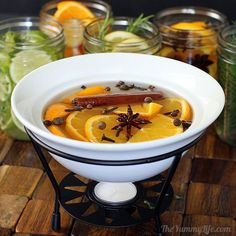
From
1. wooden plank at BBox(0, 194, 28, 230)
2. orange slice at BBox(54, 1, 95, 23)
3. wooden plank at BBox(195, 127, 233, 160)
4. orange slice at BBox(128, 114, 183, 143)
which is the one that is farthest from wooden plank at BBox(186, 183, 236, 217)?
orange slice at BBox(54, 1, 95, 23)

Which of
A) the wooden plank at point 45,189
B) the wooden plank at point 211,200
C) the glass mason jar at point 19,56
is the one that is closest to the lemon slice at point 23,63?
the glass mason jar at point 19,56

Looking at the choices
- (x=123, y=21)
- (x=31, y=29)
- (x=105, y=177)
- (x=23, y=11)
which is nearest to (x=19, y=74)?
(x=31, y=29)

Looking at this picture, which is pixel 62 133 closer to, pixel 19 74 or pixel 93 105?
pixel 93 105

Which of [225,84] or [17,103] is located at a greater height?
[17,103]

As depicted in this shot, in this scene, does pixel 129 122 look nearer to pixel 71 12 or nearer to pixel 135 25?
pixel 135 25

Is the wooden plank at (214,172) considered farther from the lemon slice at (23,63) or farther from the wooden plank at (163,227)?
the lemon slice at (23,63)

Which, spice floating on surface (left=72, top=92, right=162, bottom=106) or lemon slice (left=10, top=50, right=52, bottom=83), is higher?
spice floating on surface (left=72, top=92, right=162, bottom=106)

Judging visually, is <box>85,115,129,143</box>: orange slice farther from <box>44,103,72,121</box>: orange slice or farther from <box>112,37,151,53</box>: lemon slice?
<box>112,37,151,53</box>: lemon slice
